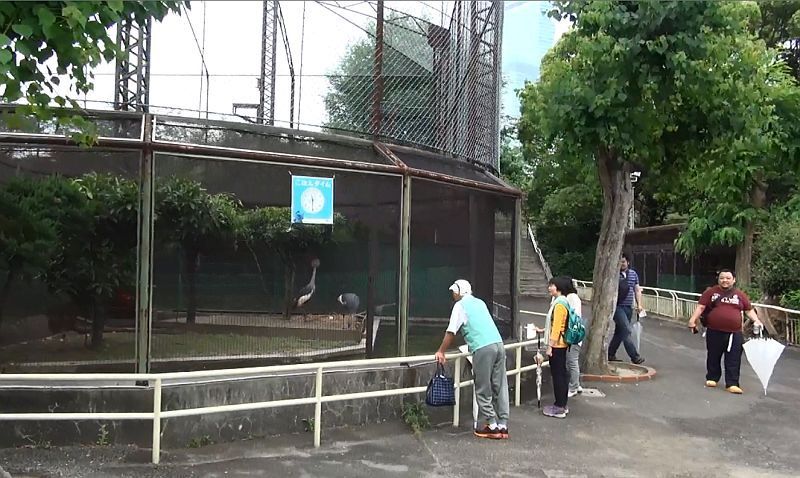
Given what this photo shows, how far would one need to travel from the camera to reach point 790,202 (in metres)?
15.4

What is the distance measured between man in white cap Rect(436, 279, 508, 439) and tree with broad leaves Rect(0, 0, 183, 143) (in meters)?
3.42

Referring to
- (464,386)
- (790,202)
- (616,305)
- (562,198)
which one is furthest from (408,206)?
(562,198)

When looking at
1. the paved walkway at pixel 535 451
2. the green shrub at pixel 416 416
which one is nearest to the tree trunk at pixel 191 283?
the paved walkway at pixel 535 451

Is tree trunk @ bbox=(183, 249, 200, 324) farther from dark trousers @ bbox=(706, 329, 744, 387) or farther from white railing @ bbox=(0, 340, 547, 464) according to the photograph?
Result: dark trousers @ bbox=(706, 329, 744, 387)

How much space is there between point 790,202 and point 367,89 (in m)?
11.4

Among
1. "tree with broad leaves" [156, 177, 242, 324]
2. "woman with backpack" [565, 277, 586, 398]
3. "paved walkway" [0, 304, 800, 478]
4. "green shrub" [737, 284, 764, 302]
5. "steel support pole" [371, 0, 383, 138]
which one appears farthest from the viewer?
"green shrub" [737, 284, 764, 302]

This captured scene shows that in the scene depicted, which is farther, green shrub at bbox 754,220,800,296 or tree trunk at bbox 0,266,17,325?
green shrub at bbox 754,220,800,296

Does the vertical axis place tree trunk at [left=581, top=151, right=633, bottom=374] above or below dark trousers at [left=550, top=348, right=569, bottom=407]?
above

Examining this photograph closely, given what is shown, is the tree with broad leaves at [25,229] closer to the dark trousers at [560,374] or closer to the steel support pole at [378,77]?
the steel support pole at [378,77]

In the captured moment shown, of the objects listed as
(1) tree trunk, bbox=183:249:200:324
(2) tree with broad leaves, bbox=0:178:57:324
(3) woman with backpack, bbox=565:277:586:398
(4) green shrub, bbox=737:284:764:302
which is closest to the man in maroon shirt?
(3) woman with backpack, bbox=565:277:586:398

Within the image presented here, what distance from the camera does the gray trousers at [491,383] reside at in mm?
6469

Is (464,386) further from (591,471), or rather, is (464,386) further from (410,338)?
(591,471)

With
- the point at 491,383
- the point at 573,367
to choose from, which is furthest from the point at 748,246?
the point at 491,383

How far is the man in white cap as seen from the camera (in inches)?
254
